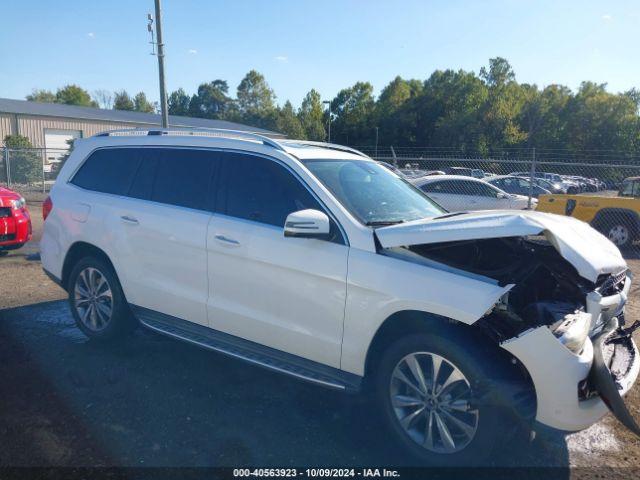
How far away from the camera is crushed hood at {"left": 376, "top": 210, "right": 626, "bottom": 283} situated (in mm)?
2994

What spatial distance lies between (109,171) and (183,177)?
3.36ft

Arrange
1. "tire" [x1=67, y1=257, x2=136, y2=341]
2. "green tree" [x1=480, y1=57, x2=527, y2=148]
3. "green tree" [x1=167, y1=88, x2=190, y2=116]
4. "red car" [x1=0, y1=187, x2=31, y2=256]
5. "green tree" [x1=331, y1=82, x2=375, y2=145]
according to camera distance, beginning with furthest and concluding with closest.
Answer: "green tree" [x1=167, y1=88, x2=190, y2=116], "green tree" [x1=331, y1=82, x2=375, y2=145], "green tree" [x1=480, y1=57, x2=527, y2=148], "red car" [x1=0, y1=187, x2=31, y2=256], "tire" [x1=67, y1=257, x2=136, y2=341]

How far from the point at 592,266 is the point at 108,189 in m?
4.05

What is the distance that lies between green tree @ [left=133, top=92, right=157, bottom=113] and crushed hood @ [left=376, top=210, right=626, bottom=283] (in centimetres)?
10271

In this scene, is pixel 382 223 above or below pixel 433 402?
above

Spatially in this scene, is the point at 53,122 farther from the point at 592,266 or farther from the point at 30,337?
the point at 592,266

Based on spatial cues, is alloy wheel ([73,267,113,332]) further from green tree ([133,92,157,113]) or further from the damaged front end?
green tree ([133,92,157,113])

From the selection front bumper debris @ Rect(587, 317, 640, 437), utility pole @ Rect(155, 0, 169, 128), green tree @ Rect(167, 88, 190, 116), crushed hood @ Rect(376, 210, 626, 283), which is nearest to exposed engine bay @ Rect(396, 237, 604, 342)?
crushed hood @ Rect(376, 210, 626, 283)

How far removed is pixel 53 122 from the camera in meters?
37.1

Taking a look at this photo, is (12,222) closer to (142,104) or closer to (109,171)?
(109,171)

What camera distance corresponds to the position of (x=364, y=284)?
325cm

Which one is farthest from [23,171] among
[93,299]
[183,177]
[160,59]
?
[183,177]

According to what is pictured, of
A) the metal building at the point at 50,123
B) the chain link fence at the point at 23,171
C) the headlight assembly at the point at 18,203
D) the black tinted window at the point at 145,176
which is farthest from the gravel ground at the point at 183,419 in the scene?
the metal building at the point at 50,123

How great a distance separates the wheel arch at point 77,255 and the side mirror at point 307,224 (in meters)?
2.28
